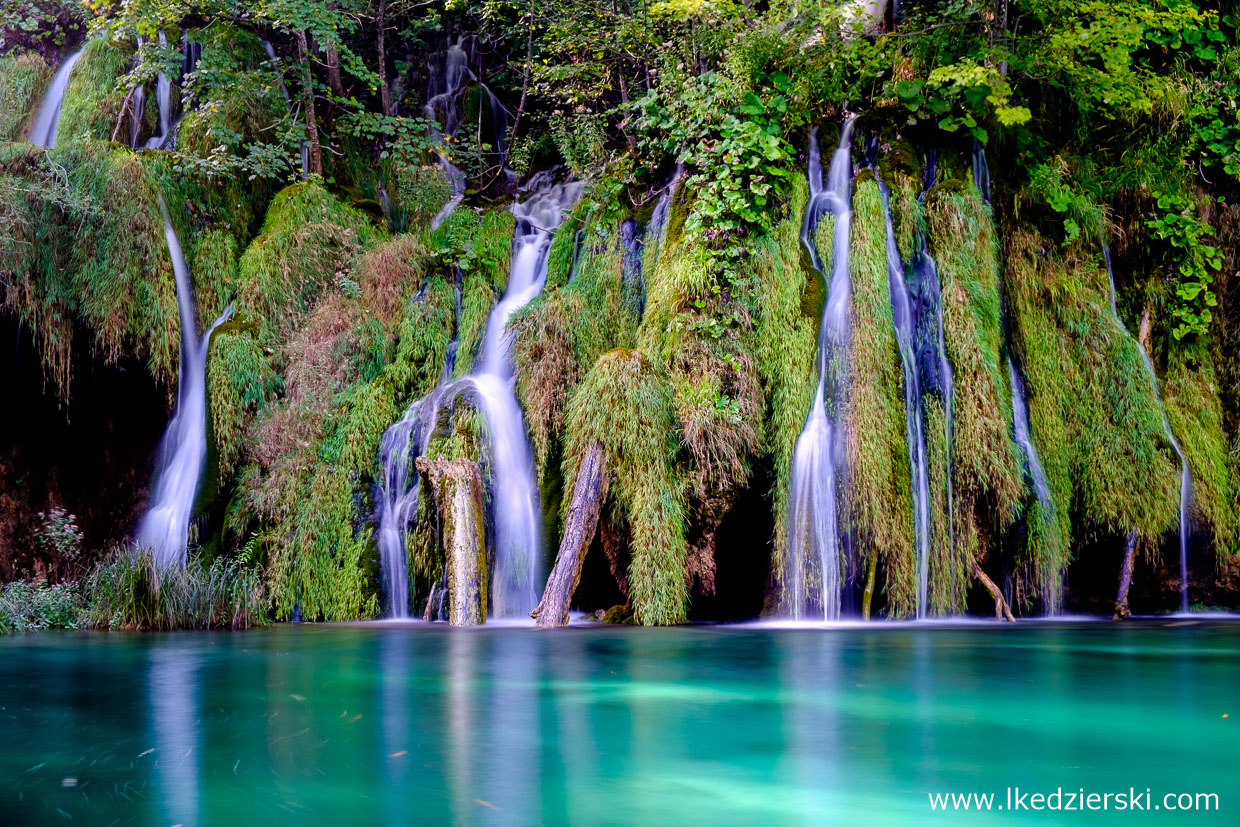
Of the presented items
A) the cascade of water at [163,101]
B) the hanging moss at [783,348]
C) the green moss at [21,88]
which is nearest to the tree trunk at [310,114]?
the cascade of water at [163,101]

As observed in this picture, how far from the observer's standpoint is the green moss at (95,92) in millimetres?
13023

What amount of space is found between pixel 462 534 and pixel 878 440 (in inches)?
150

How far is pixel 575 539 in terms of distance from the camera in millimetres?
8828

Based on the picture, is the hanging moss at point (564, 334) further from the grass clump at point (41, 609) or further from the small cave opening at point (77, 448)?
the grass clump at point (41, 609)

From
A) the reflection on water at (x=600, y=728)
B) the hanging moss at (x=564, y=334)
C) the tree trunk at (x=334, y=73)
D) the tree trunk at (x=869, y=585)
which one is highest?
the tree trunk at (x=334, y=73)

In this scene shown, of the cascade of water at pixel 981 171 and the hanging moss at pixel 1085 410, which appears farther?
the cascade of water at pixel 981 171

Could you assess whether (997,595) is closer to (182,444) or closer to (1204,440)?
(1204,440)

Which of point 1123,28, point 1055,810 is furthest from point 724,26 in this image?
point 1055,810

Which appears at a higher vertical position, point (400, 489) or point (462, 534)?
point (400, 489)

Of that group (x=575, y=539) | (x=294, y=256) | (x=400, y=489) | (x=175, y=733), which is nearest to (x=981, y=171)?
(x=575, y=539)

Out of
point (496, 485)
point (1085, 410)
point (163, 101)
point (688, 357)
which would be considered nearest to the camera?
point (688, 357)

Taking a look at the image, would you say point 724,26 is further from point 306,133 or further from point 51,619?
point 51,619

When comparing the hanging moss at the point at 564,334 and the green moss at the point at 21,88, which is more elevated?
the green moss at the point at 21,88

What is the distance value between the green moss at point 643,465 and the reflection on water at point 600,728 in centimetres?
131
